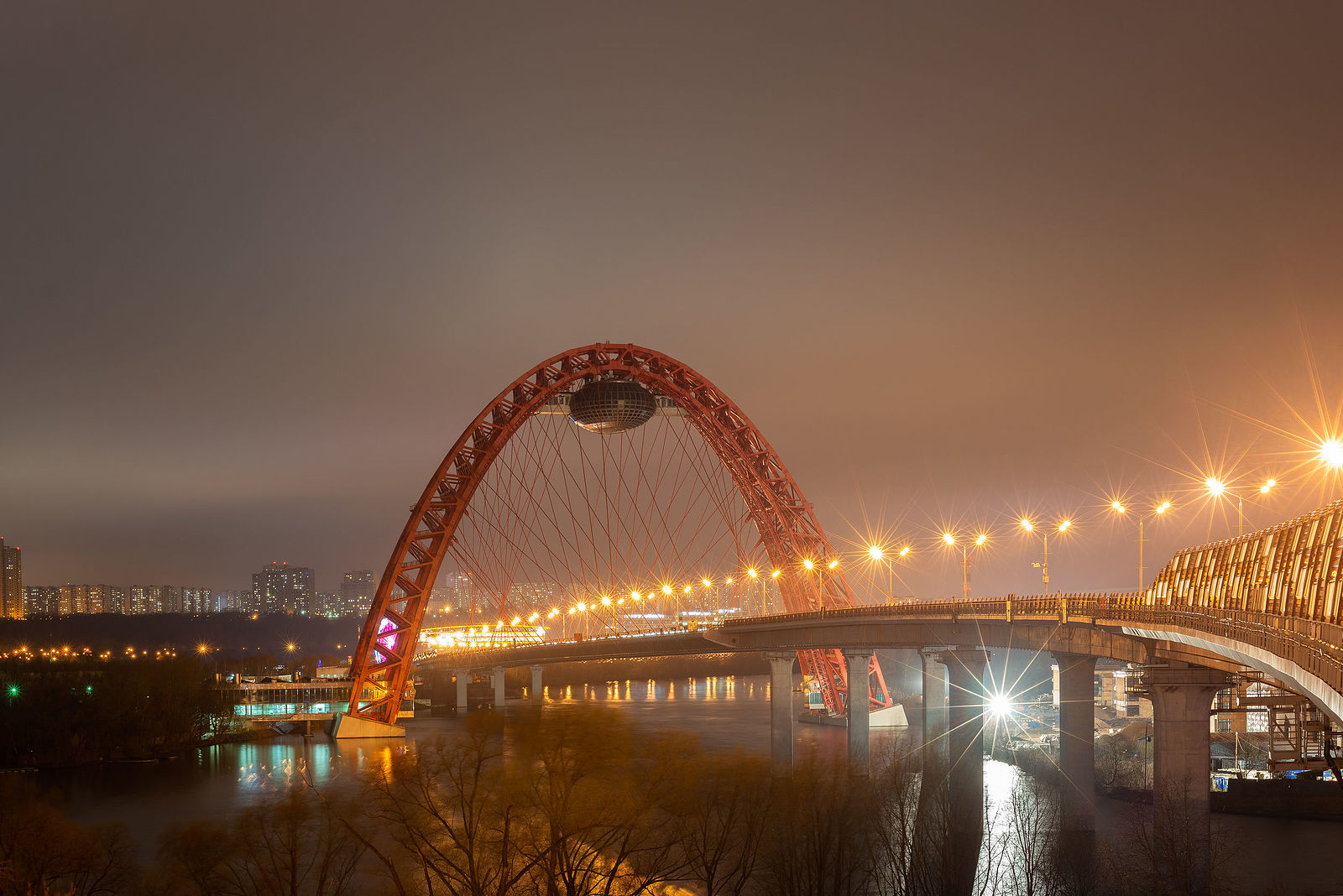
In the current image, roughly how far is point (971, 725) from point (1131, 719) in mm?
32236

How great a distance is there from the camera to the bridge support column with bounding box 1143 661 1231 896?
30766mm

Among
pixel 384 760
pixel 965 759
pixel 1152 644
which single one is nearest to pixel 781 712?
pixel 965 759

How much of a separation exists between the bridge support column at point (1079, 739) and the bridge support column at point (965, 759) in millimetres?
3092

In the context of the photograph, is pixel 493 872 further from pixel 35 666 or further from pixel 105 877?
pixel 35 666

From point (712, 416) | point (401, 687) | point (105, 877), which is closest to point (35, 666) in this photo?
point (401, 687)

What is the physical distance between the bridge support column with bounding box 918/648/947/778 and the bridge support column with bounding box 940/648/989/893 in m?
1.02

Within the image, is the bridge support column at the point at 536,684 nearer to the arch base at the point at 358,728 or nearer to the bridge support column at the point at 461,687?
the bridge support column at the point at 461,687

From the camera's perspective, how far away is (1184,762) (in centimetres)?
3266

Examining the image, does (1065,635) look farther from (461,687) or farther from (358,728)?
(461,687)

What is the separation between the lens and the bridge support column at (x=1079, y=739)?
41625mm

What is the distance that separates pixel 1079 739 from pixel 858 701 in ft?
65.1

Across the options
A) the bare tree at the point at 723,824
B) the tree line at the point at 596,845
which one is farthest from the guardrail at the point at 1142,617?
the bare tree at the point at 723,824

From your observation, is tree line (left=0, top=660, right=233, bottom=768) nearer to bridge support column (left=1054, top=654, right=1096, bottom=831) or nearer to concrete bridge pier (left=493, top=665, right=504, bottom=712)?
concrete bridge pier (left=493, top=665, right=504, bottom=712)

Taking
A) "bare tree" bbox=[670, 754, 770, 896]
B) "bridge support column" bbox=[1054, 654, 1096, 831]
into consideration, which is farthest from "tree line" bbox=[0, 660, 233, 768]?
"bridge support column" bbox=[1054, 654, 1096, 831]
